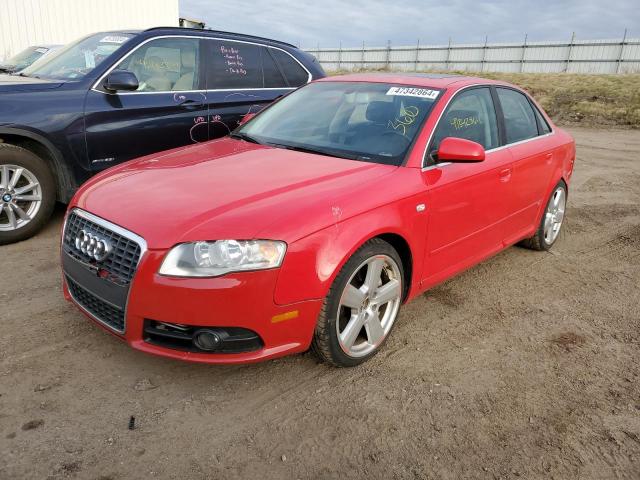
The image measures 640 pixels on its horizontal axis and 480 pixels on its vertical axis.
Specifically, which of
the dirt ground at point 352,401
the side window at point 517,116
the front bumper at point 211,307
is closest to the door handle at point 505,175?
the side window at point 517,116

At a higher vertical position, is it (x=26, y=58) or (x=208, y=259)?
(x=26, y=58)

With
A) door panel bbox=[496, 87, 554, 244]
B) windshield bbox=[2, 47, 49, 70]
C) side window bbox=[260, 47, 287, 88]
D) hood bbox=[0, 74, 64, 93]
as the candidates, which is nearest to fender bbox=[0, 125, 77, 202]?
hood bbox=[0, 74, 64, 93]

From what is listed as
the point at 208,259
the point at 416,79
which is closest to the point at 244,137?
the point at 416,79

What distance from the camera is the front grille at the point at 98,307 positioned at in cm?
264

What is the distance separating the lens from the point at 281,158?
11.0ft

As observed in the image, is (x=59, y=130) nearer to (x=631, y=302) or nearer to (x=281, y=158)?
(x=281, y=158)

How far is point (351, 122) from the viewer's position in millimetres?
3654

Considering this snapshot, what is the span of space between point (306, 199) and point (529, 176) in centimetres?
242

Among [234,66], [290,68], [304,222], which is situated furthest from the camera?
[290,68]

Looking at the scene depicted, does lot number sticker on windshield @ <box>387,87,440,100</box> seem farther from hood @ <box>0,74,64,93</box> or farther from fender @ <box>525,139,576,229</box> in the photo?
hood @ <box>0,74,64,93</box>

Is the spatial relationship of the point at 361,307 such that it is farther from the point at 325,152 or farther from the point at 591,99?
the point at 591,99

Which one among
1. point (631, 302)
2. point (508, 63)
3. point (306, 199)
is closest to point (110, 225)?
point (306, 199)

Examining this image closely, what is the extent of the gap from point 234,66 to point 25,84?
202 centimetres

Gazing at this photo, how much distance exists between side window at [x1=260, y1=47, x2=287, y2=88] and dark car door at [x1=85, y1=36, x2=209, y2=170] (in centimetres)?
78
